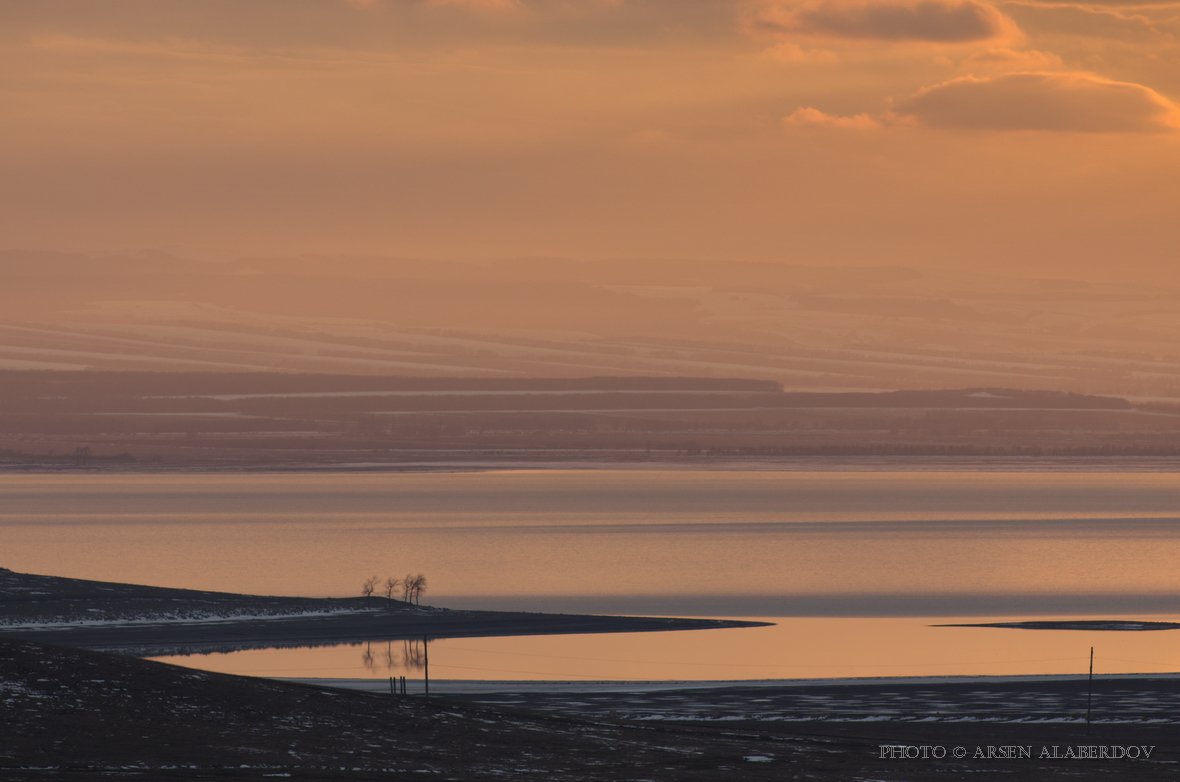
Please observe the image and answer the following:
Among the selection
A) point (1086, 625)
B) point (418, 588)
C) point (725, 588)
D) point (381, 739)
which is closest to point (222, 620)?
point (418, 588)

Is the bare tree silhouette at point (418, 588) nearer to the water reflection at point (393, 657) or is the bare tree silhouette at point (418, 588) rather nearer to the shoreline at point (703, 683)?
the water reflection at point (393, 657)

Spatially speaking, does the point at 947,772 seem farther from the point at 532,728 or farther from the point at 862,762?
the point at 532,728

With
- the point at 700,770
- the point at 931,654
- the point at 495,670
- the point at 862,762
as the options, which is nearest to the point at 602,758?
→ the point at 700,770

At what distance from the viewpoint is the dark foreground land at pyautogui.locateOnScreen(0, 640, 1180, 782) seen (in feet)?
169

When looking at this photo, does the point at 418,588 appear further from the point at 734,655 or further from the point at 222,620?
the point at 734,655

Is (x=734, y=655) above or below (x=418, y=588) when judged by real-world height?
below

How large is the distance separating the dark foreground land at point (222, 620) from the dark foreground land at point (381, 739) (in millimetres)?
31236

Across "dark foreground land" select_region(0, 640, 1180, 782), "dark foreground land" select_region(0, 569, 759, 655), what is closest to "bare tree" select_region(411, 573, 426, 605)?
"dark foreground land" select_region(0, 569, 759, 655)

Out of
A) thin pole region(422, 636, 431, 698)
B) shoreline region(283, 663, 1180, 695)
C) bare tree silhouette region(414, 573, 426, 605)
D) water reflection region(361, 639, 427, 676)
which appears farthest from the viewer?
bare tree silhouette region(414, 573, 426, 605)

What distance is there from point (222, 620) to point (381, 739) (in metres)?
46.2

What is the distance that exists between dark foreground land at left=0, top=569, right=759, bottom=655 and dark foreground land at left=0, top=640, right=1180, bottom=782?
102ft

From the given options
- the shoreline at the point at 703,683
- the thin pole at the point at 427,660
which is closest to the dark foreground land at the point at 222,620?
the thin pole at the point at 427,660

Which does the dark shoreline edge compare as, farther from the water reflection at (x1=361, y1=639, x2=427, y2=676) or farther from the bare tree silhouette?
the bare tree silhouette

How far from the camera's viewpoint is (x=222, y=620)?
101 meters
